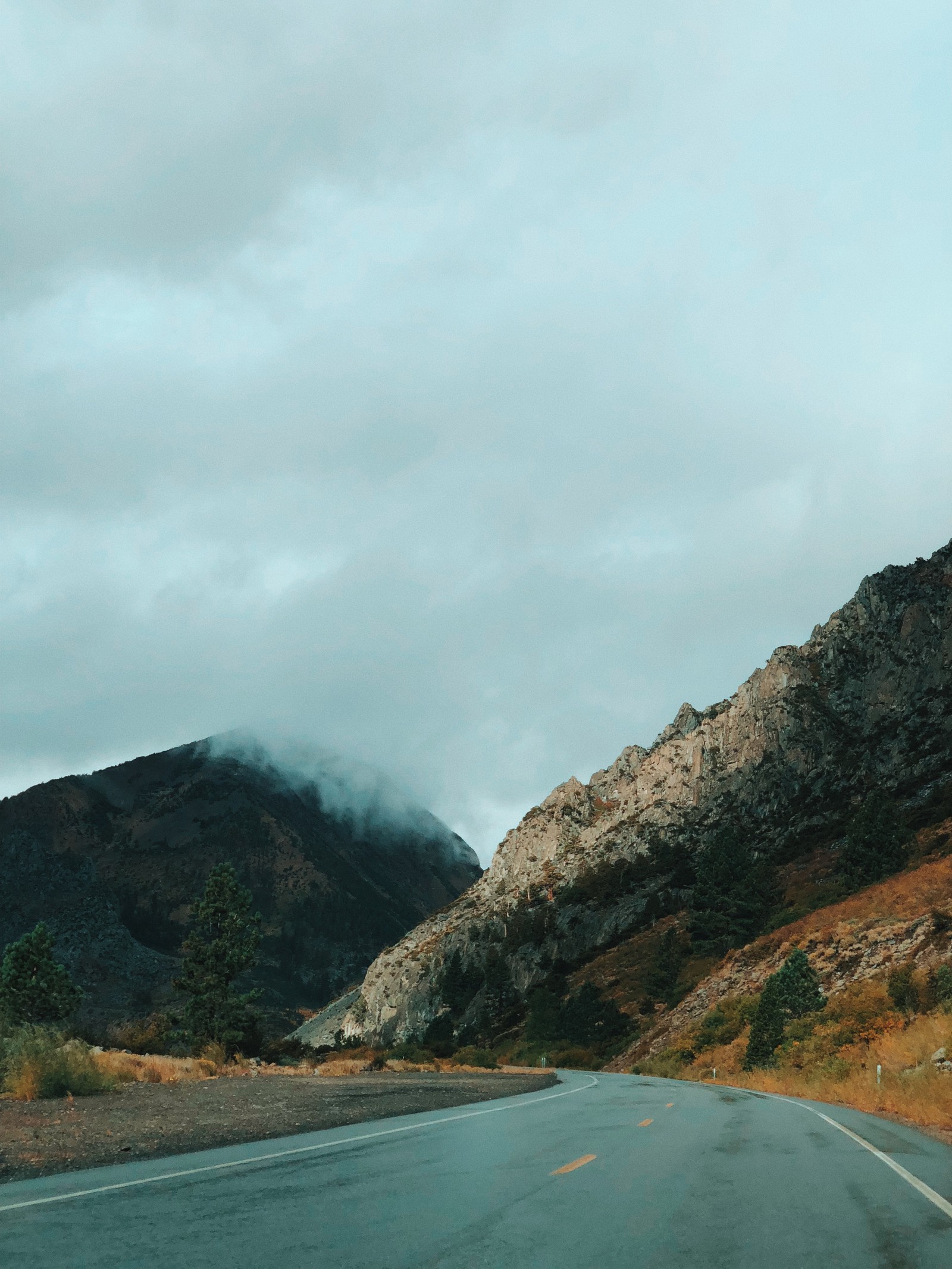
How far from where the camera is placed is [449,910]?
19038 cm

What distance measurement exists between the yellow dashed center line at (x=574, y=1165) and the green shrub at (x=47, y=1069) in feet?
43.7

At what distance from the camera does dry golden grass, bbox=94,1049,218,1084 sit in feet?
80.9

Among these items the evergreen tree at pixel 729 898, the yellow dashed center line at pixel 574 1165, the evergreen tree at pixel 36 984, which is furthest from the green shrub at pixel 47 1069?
the evergreen tree at pixel 729 898

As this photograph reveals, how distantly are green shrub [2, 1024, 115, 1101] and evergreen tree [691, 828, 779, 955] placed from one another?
79651mm

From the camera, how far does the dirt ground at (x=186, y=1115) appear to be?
479 inches

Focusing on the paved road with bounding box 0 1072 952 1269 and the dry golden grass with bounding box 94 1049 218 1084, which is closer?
the paved road with bounding box 0 1072 952 1269

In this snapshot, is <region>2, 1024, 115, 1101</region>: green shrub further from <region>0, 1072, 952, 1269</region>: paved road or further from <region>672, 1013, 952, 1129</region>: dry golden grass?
<region>672, 1013, 952, 1129</region>: dry golden grass

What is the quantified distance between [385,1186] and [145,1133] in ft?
24.1

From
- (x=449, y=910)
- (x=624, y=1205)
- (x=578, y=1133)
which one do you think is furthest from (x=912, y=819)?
(x=449, y=910)

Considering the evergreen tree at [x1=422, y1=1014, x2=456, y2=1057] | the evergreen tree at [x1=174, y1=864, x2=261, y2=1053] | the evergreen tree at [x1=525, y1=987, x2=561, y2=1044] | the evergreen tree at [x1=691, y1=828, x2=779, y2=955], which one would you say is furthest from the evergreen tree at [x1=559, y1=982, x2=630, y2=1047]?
the evergreen tree at [x1=174, y1=864, x2=261, y2=1053]

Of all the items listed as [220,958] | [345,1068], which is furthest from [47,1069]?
[220,958]

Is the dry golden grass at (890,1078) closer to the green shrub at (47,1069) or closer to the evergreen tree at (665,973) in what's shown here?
the green shrub at (47,1069)

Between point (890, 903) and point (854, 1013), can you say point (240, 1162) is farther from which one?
→ point (890, 903)

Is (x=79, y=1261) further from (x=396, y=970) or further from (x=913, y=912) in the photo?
(x=396, y=970)
